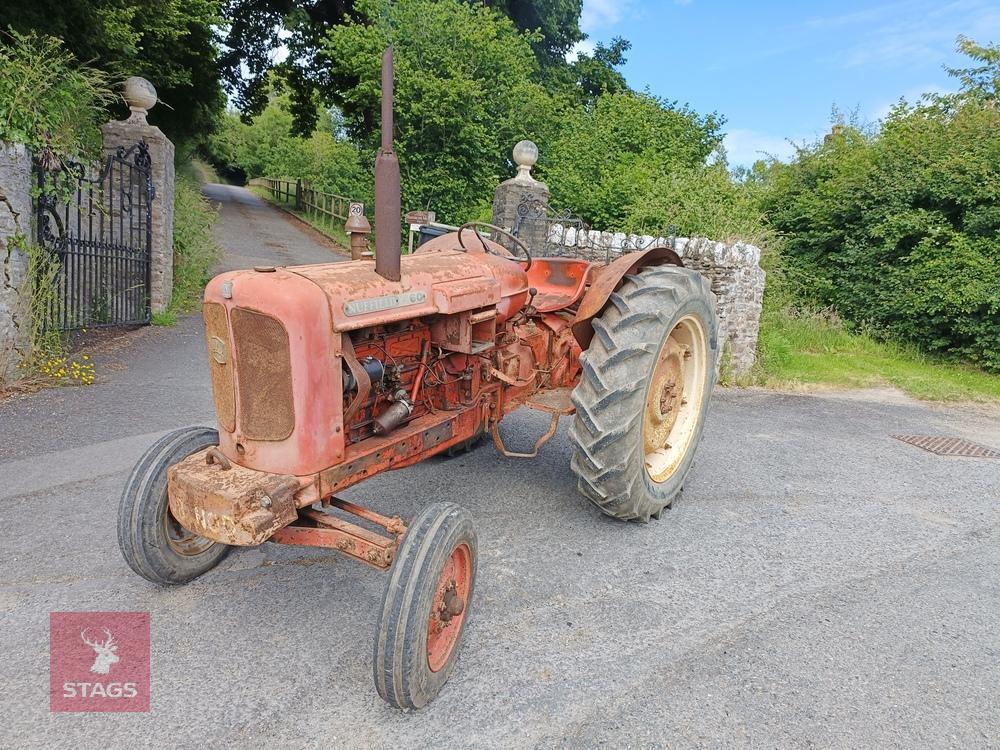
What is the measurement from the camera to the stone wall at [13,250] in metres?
4.96

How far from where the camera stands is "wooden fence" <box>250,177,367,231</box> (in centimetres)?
1964

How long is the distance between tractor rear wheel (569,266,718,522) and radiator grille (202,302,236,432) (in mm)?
1553

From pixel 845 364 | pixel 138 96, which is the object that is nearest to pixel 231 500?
pixel 138 96

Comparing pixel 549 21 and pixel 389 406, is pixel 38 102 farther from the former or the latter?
pixel 549 21

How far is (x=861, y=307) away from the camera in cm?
959

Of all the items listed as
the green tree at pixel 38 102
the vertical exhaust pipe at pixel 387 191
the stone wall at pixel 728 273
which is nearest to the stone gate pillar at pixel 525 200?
the stone wall at pixel 728 273

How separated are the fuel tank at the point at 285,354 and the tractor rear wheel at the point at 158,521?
283mm

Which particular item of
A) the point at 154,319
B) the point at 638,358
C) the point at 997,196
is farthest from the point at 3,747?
the point at 997,196

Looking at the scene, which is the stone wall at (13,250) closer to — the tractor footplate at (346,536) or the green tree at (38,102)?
the green tree at (38,102)

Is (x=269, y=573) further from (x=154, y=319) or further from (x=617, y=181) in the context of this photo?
(x=617, y=181)

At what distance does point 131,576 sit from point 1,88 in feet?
15.2

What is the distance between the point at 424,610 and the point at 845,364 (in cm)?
785

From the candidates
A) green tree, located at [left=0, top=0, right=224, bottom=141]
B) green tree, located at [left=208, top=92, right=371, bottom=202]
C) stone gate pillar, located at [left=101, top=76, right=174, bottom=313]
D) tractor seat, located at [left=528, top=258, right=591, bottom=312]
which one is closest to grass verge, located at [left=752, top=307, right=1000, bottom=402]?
tractor seat, located at [left=528, top=258, right=591, bottom=312]

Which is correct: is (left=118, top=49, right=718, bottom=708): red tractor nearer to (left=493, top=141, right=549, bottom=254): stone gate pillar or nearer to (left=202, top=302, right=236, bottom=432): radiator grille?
(left=202, top=302, right=236, bottom=432): radiator grille
